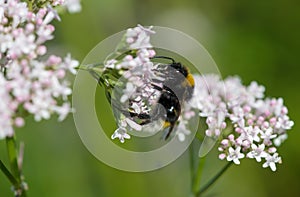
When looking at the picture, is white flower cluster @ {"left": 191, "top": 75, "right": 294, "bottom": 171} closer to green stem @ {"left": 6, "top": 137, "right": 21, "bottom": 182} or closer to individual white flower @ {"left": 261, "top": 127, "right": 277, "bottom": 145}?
individual white flower @ {"left": 261, "top": 127, "right": 277, "bottom": 145}

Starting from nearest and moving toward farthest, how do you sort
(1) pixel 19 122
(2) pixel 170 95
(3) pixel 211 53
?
1. (1) pixel 19 122
2. (2) pixel 170 95
3. (3) pixel 211 53

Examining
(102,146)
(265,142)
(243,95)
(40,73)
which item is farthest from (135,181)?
(40,73)

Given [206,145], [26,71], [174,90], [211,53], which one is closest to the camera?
[26,71]

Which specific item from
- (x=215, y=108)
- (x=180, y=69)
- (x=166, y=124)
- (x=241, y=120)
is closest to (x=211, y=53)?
(x=215, y=108)

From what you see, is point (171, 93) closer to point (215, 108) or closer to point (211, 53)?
point (215, 108)

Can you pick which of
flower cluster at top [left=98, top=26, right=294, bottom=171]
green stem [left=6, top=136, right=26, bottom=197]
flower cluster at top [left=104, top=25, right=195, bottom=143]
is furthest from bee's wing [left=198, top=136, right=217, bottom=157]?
green stem [left=6, top=136, right=26, bottom=197]

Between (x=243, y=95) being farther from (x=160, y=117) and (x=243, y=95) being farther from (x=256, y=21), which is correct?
(x=256, y=21)
